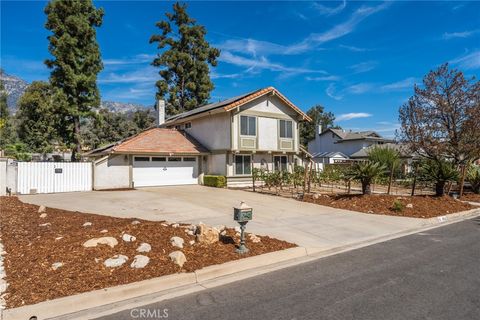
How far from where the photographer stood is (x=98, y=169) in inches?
744

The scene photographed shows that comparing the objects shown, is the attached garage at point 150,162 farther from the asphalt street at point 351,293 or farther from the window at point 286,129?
the asphalt street at point 351,293

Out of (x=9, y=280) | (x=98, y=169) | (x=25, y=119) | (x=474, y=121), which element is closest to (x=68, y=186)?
(x=98, y=169)

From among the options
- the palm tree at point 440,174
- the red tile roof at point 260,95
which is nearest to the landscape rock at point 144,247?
the palm tree at point 440,174

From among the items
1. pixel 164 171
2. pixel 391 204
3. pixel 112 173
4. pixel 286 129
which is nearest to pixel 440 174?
pixel 391 204

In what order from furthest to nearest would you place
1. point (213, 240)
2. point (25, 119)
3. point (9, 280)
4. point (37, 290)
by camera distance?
point (25, 119)
point (213, 240)
point (9, 280)
point (37, 290)

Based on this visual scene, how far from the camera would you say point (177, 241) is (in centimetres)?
635

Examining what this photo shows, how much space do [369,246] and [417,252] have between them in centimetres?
104

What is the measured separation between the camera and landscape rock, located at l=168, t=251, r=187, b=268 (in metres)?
5.49

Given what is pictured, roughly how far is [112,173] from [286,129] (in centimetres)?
1283

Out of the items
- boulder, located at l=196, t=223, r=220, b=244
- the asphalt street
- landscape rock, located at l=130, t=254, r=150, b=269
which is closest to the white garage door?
boulder, located at l=196, t=223, r=220, b=244

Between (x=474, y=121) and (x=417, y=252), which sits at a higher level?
(x=474, y=121)

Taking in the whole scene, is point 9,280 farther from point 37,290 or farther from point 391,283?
point 391,283

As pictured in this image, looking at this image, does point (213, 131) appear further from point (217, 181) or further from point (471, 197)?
point (471, 197)

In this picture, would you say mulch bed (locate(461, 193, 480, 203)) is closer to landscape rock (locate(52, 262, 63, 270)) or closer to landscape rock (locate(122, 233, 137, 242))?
landscape rock (locate(122, 233, 137, 242))
